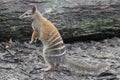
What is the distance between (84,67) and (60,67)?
57 centimetres

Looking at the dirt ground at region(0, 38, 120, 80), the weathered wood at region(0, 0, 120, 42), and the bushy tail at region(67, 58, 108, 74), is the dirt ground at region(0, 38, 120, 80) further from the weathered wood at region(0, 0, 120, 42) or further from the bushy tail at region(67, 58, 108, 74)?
the weathered wood at region(0, 0, 120, 42)

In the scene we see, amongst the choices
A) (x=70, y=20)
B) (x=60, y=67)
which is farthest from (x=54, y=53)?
(x=70, y=20)

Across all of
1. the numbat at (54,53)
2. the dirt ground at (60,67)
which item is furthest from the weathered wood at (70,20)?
the numbat at (54,53)

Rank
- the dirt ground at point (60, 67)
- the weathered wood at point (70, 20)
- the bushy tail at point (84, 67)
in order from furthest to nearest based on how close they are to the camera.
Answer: the weathered wood at point (70, 20)
the dirt ground at point (60, 67)
the bushy tail at point (84, 67)

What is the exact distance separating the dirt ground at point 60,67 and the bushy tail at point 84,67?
0.09 metres

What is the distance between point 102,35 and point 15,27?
68.6 inches

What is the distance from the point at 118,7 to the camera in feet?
24.3

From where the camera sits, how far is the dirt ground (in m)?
5.97

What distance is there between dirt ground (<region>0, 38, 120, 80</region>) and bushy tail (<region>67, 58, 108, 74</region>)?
9 cm

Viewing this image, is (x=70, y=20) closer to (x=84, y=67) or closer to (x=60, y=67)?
(x=60, y=67)

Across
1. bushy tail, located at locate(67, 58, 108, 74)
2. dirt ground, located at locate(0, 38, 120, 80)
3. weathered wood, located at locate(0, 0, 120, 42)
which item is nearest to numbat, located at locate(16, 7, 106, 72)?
bushy tail, located at locate(67, 58, 108, 74)

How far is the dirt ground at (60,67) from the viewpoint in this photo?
19.6 feet

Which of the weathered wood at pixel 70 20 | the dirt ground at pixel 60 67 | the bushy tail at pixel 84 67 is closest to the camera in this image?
the bushy tail at pixel 84 67

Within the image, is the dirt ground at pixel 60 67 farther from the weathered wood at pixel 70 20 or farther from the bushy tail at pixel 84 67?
the weathered wood at pixel 70 20
